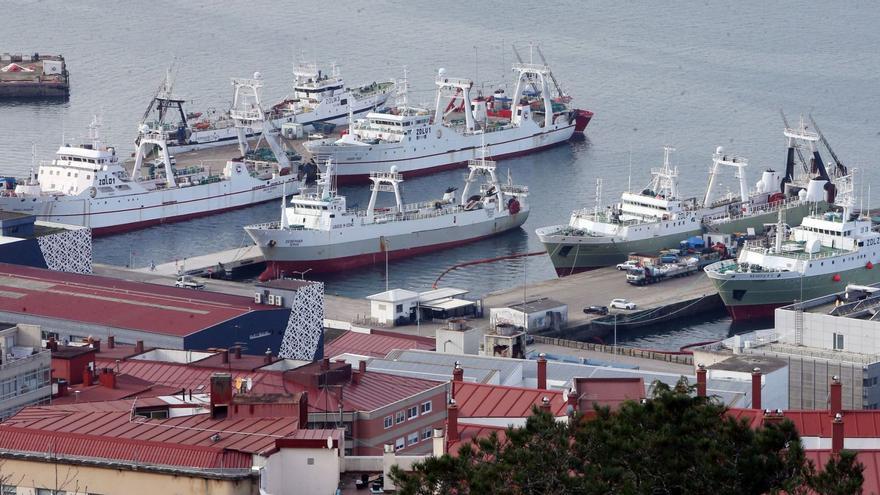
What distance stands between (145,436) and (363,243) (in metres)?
46.5

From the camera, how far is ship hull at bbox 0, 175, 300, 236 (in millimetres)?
82938

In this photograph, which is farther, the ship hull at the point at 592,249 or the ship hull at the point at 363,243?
the ship hull at the point at 363,243

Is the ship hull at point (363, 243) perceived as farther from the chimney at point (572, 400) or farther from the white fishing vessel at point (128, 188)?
the chimney at point (572, 400)

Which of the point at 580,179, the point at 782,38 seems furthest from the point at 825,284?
the point at 782,38

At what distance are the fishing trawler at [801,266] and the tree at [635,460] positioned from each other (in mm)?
42161

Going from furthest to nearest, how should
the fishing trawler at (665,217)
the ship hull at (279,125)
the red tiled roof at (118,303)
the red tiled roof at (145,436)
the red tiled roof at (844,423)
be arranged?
the ship hull at (279,125) < the fishing trawler at (665,217) < the red tiled roof at (118,303) < the red tiled roof at (844,423) < the red tiled roof at (145,436)

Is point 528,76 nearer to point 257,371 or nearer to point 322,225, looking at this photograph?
point 322,225

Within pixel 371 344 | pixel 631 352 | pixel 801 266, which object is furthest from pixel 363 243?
pixel 371 344

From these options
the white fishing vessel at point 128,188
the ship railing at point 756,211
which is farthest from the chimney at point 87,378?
the white fishing vessel at point 128,188

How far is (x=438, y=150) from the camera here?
96000 millimetres

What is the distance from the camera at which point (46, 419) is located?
106 ft

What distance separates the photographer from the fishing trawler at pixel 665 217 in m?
75.6

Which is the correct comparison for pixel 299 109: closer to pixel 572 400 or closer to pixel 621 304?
pixel 621 304

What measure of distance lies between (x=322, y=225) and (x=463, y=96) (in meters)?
23.7
